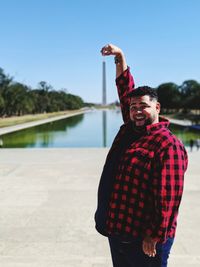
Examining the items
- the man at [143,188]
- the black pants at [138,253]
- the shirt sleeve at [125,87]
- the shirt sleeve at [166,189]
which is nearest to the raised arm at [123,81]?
the shirt sleeve at [125,87]

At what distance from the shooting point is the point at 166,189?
5.71 feet

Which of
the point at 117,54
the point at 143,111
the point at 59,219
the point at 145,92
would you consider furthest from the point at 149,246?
the point at 59,219

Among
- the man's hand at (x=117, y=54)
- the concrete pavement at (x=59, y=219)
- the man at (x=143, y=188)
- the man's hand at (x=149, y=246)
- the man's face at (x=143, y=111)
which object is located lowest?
the concrete pavement at (x=59, y=219)

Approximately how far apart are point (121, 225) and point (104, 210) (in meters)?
0.14

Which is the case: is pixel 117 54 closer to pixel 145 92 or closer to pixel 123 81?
pixel 123 81

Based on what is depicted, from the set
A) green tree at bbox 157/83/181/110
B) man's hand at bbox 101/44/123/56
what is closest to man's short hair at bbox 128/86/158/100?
man's hand at bbox 101/44/123/56

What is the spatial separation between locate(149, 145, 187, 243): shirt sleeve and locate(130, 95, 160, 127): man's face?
9.0 inches

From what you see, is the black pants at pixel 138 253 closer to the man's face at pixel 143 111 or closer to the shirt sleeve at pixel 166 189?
the shirt sleeve at pixel 166 189

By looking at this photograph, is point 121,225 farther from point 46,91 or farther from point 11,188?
point 46,91

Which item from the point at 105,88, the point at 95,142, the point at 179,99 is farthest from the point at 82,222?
the point at 105,88

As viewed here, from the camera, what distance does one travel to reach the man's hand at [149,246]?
1.79 metres

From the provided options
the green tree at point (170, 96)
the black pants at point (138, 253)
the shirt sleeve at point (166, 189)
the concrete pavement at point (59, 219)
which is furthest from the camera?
the green tree at point (170, 96)

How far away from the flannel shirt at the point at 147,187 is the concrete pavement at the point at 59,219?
1756 mm

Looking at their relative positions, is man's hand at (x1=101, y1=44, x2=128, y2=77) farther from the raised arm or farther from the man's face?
the man's face
